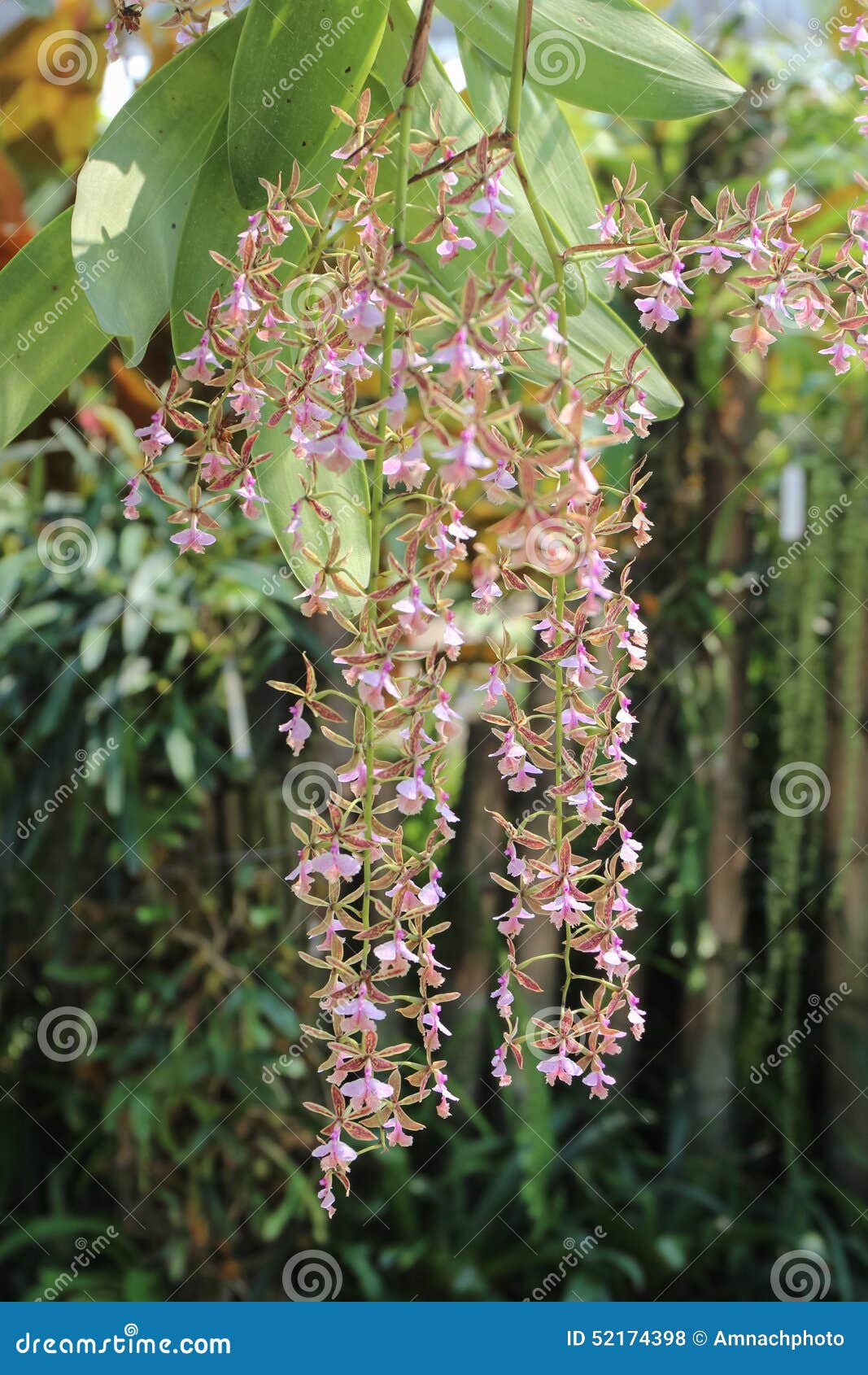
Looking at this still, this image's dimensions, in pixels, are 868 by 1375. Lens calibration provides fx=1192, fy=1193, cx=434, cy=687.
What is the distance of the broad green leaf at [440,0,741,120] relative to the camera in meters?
0.48

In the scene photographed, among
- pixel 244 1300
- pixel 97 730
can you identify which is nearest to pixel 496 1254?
pixel 244 1300

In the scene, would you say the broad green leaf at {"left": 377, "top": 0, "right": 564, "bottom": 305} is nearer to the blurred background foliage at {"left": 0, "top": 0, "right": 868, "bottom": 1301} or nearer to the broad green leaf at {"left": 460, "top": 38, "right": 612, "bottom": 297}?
the broad green leaf at {"left": 460, "top": 38, "right": 612, "bottom": 297}

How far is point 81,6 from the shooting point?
161 centimetres

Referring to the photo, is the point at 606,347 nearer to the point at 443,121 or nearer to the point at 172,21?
the point at 443,121

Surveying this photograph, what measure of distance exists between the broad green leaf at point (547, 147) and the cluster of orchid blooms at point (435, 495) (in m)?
0.04

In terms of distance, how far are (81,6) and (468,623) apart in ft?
3.23

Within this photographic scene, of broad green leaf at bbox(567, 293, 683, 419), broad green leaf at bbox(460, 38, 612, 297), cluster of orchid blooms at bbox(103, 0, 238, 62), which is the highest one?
cluster of orchid blooms at bbox(103, 0, 238, 62)

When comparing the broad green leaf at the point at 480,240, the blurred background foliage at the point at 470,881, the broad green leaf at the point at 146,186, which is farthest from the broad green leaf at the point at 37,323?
the blurred background foliage at the point at 470,881

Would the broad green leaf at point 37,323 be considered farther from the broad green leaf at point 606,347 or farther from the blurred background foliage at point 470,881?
the blurred background foliage at point 470,881

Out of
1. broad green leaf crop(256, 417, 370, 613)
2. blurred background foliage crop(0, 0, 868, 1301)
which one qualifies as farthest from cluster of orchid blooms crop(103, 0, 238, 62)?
blurred background foliage crop(0, 0, 868, 1301)

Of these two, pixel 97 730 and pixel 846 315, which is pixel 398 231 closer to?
pixel 846 315

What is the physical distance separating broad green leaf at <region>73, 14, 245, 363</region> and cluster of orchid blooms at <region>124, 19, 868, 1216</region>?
0.03m

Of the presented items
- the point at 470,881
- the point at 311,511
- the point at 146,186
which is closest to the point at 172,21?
the point at 146,186

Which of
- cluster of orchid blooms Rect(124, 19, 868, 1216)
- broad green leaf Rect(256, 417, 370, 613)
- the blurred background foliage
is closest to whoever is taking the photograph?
cluster of orchid blooms Rect(124, 19, 868, 1216)
